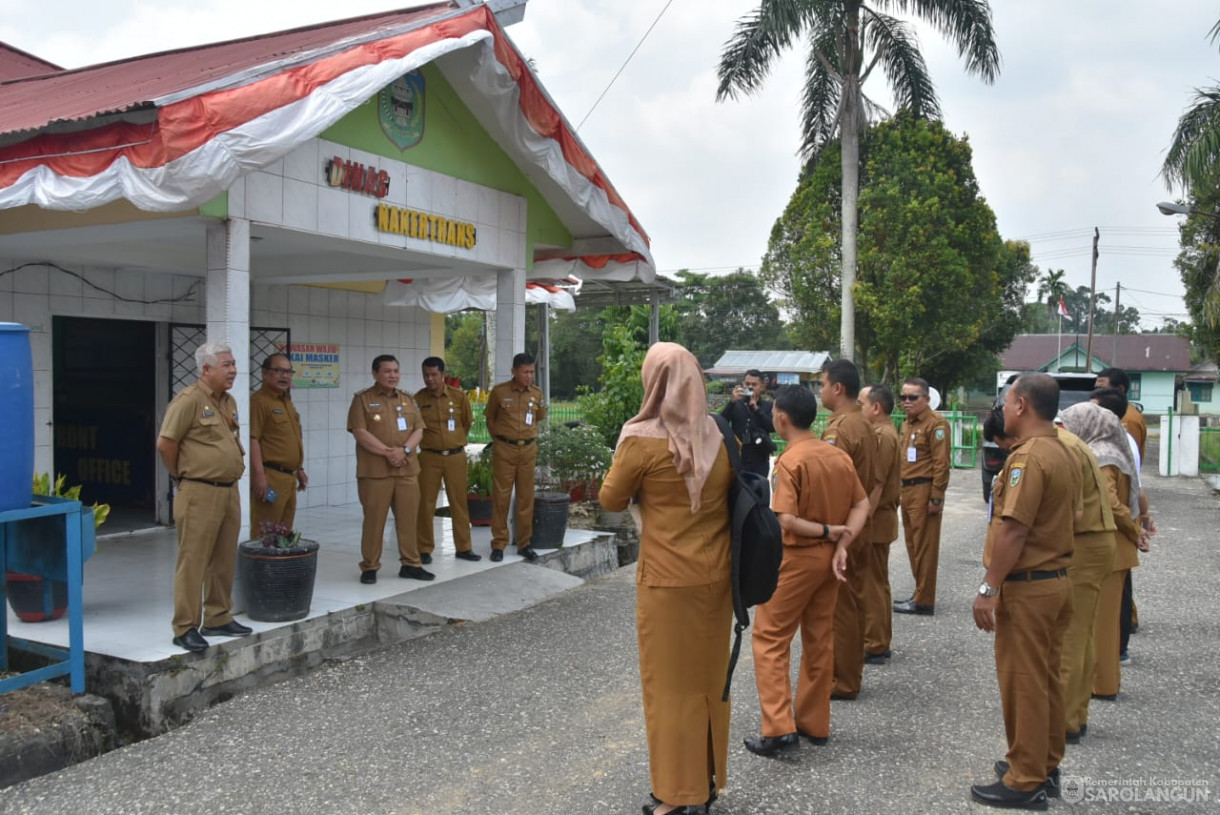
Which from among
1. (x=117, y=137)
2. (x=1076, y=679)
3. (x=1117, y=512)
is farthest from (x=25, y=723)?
(x=1117, y=512)

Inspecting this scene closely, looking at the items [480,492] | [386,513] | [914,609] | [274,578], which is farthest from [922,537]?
[274,578]

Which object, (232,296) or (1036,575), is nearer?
(1036,575)

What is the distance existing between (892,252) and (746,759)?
702 inches

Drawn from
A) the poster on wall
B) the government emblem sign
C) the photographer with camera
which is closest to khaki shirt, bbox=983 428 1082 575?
the government emblem sign

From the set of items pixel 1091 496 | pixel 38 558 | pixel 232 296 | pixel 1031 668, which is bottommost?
pixel 1031 668

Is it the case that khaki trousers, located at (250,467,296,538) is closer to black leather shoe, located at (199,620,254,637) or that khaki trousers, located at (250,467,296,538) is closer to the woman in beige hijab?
black leather shoe, located at (199,620,254,637)

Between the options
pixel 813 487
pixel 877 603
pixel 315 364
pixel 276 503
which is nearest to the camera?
pixel 813 487

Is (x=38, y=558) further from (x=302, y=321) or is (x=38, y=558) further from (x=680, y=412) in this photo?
(x=302, y=321)

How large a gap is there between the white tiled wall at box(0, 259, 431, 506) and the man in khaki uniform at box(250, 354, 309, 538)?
8.58 feet

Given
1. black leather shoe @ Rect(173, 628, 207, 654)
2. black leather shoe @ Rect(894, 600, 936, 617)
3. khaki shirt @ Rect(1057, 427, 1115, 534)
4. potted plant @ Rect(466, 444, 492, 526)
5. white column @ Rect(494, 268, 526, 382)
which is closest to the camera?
khaki shirt @ Rect(1057, 427, 1115, 534)

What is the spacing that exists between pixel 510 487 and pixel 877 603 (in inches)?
135

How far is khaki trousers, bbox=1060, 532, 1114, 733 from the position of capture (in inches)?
163

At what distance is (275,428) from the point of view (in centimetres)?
635

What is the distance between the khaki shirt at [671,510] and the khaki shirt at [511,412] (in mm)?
4443
